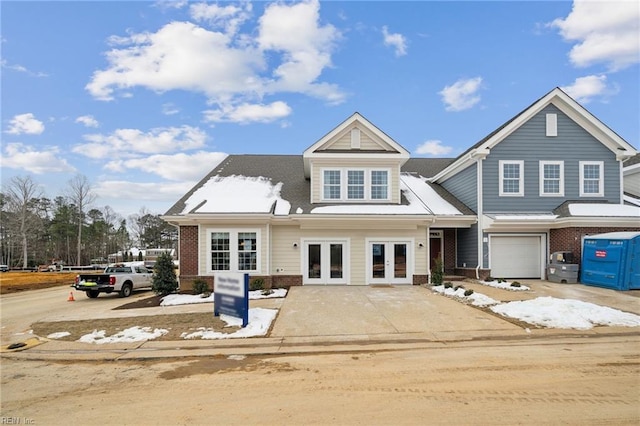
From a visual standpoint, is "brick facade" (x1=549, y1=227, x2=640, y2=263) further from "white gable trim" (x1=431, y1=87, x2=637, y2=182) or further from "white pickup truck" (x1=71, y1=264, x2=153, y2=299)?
"white pickup truck" (x1=71, y1=264, x2=153, y2=299)

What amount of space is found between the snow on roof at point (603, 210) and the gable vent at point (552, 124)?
375 cm

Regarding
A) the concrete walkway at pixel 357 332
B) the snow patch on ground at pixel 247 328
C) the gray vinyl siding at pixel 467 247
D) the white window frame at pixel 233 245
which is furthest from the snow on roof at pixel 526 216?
the snow patch on ground at pixel 247 328

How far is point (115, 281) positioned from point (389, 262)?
13032 mm

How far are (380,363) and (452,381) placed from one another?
134 cm

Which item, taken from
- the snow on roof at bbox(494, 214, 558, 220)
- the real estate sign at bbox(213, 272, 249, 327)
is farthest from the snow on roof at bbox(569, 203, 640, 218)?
the real estate sign at bbox(213, 272, 249, 327)

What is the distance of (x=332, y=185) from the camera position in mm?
17391

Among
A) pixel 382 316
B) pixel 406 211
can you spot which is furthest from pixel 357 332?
pixel 406 211

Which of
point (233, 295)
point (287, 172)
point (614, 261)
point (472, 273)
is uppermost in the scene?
point (287, 172)

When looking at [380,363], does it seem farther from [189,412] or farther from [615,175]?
[615,175]

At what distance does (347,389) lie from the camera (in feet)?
17.0

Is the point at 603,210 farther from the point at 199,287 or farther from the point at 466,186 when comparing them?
the point at 199,287

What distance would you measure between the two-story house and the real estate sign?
5.66 metres

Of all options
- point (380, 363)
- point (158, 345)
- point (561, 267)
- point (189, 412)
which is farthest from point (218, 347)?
point (561, 267)

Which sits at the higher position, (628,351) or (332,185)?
(332,185)
